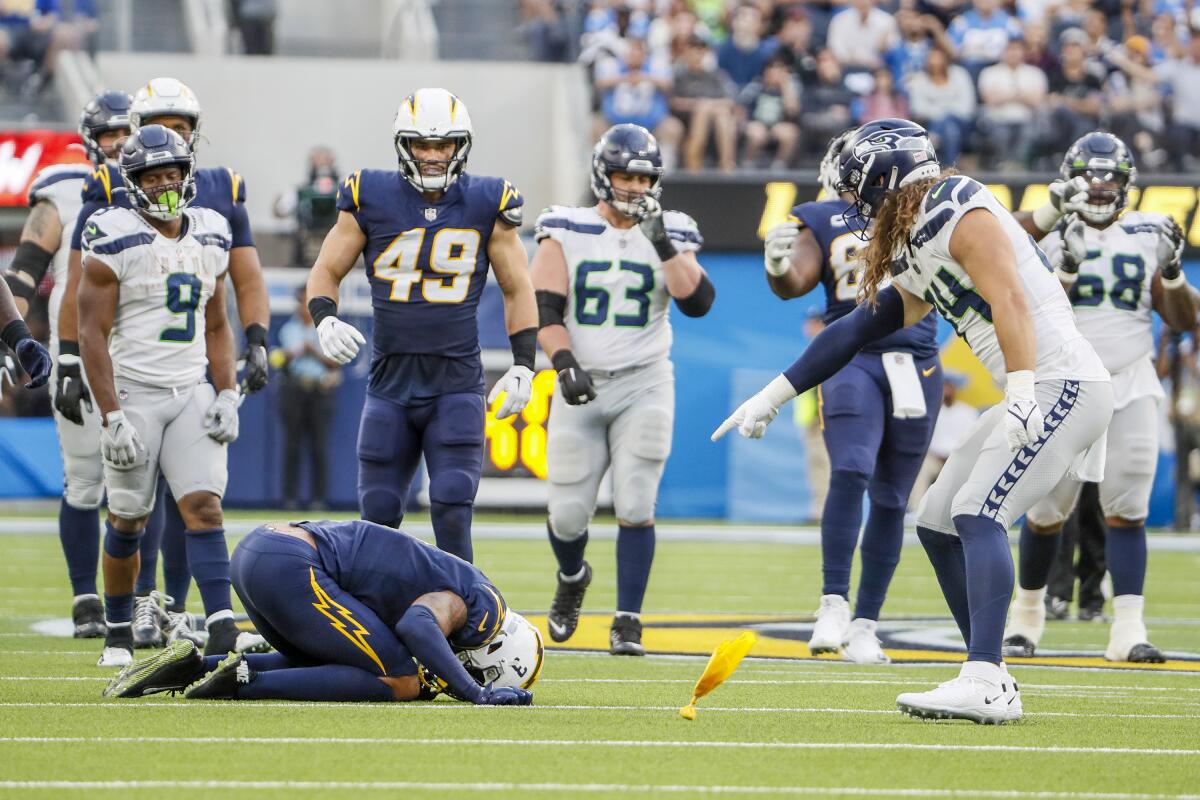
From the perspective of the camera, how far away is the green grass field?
391 cm

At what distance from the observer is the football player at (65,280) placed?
288 inches

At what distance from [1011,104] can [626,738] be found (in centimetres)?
1316

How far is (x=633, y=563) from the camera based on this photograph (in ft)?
23.9

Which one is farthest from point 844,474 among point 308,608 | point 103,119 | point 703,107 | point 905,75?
point 905,75

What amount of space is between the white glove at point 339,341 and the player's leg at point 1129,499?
3.05 m

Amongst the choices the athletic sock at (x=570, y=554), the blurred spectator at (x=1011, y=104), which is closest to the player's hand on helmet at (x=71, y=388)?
the athletic sock at (x=570, y=554)

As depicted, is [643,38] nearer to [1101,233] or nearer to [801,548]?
[801,548]

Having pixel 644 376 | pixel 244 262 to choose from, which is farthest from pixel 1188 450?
pixel 244 262

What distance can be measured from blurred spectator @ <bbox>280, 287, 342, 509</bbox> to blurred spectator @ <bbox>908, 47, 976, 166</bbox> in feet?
18.2

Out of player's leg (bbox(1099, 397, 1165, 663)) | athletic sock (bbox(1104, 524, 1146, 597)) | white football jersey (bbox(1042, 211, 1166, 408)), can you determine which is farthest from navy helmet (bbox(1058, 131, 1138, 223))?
athletic sock (bbox(1104, 524, 1146, 597))

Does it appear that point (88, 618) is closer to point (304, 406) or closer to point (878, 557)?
point (878, 557)

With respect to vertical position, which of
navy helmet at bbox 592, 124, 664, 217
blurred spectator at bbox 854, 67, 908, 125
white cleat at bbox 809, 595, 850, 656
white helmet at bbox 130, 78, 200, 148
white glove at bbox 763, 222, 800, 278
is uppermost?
blurred spectator at bbox 854, 67, 908, 125

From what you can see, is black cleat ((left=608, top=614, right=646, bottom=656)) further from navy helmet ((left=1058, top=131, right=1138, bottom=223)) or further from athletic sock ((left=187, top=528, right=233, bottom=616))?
navy helmet ((left=1058, top=131, right=1138, bottom=223))

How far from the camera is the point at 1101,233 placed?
25.7ft
